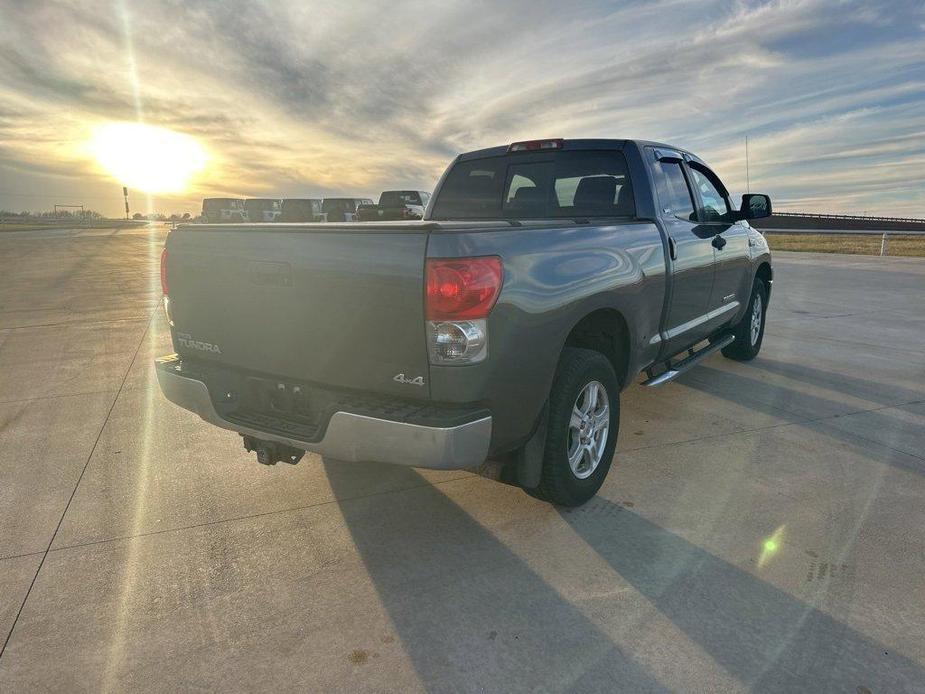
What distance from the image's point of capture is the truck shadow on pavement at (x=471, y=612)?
207 centimetres

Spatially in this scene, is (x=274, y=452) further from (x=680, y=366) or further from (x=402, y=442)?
(x=680, y=366)

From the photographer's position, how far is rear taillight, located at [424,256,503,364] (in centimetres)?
236

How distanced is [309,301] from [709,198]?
3936mm

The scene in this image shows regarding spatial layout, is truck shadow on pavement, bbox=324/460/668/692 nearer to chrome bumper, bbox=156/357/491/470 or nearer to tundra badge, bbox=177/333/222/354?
chrome bumper, bbox=156/357/491/470

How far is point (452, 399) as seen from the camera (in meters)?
2.46

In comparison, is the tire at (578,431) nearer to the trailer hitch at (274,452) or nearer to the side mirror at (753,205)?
the trailer hitch at (274,452)

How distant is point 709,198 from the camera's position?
17.2ft

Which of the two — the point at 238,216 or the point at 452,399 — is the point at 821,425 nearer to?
the point at 452,399

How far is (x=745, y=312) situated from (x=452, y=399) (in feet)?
15.2

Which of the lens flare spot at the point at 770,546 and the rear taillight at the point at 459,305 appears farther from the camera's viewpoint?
the lens flare spot at the point at 770,546

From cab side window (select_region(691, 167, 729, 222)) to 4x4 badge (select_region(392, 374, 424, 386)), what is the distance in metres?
3.41

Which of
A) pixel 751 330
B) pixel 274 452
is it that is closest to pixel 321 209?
pixel 751 330

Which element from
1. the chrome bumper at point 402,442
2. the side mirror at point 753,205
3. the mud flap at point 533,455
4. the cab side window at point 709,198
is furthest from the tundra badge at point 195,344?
the side mirror at point 753,205

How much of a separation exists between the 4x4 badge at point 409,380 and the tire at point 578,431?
74 cm
